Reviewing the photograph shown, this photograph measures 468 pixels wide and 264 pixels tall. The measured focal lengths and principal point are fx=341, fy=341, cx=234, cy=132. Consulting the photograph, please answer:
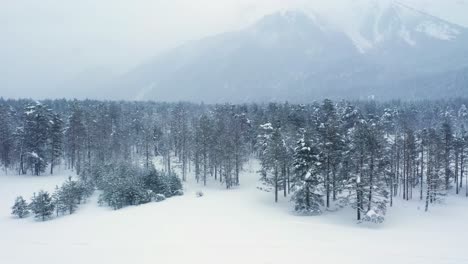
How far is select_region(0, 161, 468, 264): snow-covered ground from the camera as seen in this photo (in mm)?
26312

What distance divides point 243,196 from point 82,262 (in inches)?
1232

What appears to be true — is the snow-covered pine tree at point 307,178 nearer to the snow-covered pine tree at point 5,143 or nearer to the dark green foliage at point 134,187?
the dark green foliage at point 134,187

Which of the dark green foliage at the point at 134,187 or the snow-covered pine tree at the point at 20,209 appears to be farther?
the dark green foliage at the point at 134,187

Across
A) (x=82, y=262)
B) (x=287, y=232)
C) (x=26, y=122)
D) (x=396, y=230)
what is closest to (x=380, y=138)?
(x=396, y=230)

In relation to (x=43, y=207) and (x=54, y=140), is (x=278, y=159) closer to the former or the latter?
(x=43, y=207)

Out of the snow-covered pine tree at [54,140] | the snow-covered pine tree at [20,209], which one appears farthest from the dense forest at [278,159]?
the snow-covered pine tree at [54,140]

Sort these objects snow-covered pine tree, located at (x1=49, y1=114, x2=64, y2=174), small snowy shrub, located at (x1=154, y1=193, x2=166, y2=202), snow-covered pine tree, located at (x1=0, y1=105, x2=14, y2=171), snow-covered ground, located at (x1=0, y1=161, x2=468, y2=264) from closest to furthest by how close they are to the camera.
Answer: snow-covered ground, located at (x1=0, y1=161, x2=468, y2=264) → small snowy shrub, located at (x1=154, y1=193, x2=166, y2=202) → snow-covered pine tree, located at (x1=0, y1=105, x2=14, y2=171) → snow-covered pine tree, located at (x1=49, y1=114, x2=64, y2=174)

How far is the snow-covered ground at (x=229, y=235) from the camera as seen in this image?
26.3m

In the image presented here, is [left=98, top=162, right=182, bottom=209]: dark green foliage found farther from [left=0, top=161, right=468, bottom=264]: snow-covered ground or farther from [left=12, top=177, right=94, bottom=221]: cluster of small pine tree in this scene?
[left=12, top=177, right=94, bottom=221]: cluster of small pine tree

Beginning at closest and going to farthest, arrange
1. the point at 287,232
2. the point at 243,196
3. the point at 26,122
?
the point at 287,232, the point at 243,196, the point at 26,122

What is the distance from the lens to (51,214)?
147ft

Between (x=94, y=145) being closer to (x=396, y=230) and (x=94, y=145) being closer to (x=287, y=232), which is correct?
(x=287, y=232)

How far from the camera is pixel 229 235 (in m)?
32.3

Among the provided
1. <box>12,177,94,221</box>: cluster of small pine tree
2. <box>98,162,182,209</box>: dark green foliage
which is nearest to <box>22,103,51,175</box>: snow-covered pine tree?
<box>98,162,182,209</box>: dark green foliage
